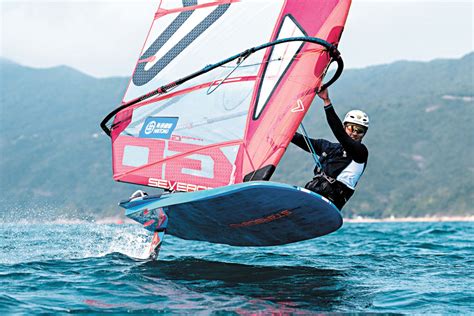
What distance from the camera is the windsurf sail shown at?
10.0 m

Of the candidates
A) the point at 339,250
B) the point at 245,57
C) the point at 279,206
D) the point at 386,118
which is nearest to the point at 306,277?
the point at 279,206

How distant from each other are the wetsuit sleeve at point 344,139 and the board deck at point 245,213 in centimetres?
84

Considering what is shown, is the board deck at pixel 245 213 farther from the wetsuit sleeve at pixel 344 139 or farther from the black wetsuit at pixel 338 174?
the wetsuit sleeve at pixel 344 139

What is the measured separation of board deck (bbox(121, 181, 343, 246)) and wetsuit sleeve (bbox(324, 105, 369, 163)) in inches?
33.2

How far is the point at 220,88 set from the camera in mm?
10672

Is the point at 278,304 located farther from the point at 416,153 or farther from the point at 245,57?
the point at 416,153

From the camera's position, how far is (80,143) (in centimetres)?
19712

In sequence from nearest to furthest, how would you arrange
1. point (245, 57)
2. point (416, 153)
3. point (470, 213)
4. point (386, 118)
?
point (245, 57)
point (470, 213)
point (416, 153)
point (386, 118)

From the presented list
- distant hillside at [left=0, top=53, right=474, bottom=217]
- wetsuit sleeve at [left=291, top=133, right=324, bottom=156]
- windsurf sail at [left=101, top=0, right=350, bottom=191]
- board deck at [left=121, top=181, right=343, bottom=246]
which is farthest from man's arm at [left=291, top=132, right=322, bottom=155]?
distant hillside at [left=0, top=53, right=474, bottom=217]

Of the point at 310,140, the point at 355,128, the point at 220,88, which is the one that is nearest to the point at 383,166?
the point at 310,140

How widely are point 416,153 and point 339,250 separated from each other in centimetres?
14274

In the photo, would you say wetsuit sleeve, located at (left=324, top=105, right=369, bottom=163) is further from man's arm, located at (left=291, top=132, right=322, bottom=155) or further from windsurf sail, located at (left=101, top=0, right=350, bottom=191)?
man's arm, located at (left=291, top=132, right=322, bottom=155)

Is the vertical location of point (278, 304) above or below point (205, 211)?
below

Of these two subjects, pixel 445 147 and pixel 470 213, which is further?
pixel 445 147
